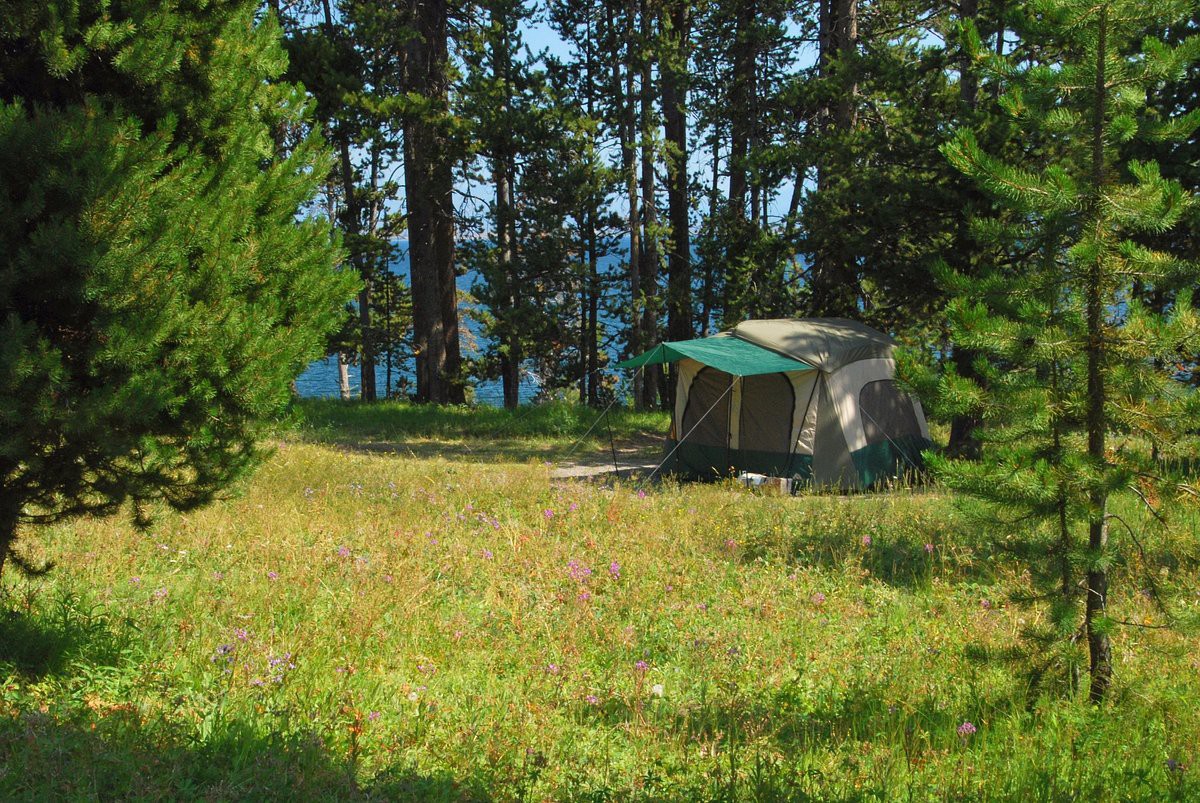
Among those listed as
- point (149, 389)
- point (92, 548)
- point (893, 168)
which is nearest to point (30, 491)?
point (149, 389)

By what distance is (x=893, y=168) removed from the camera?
42.1ft

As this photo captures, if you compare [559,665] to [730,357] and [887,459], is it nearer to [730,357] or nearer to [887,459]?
[730,357]

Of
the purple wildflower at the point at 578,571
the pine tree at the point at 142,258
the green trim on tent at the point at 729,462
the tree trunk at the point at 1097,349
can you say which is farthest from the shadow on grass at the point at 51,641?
the green trim on tent at the point at 729,462

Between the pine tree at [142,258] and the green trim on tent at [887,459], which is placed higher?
the pine tree at [142,258]

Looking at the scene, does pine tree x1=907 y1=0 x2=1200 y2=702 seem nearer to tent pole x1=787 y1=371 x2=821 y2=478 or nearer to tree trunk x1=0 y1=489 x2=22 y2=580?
tree trunk x1=0 y1=489 x2=22 y2=580

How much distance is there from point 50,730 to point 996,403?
417 centimetres

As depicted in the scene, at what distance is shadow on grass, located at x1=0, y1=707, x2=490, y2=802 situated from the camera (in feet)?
9.96

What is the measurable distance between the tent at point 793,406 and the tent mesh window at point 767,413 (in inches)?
0.5

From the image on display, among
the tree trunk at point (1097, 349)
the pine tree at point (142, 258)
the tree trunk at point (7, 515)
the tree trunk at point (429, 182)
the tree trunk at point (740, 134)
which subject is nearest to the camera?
the pine tree at point (142, 258)

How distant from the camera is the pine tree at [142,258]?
3.66 metres

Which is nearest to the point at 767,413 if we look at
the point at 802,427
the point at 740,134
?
the point at 802,427

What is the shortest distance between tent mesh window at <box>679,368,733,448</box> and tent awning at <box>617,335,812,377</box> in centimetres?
59

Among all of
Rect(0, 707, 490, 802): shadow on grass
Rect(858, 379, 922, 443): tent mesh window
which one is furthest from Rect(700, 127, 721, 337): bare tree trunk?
Rect(0, 707, 490, 802): shadow on grass

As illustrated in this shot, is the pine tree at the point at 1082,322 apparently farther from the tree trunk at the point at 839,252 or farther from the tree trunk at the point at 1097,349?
the tree trunk at the point at 839,252
